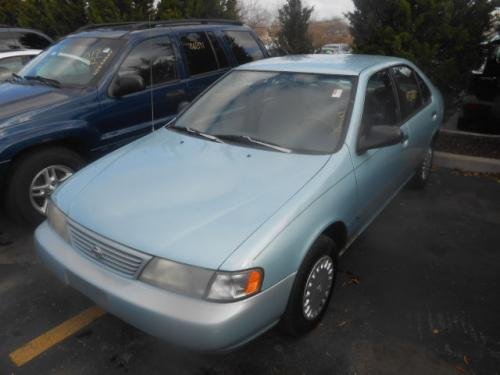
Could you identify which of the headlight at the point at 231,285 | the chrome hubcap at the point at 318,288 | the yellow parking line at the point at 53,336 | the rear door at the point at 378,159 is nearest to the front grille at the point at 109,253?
the headlight at the point at 231,285

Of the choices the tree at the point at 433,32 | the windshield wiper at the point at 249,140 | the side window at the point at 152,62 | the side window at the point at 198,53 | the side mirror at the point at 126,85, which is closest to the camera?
the windshield wiper at the point at 249,140

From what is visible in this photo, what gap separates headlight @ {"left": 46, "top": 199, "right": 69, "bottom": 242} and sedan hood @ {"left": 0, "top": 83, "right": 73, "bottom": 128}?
1402 mm

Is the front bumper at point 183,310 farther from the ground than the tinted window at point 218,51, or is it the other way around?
the tinted window at point 218,51

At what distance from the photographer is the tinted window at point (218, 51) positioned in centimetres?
532

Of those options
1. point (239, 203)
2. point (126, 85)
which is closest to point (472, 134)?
point (126, 85)

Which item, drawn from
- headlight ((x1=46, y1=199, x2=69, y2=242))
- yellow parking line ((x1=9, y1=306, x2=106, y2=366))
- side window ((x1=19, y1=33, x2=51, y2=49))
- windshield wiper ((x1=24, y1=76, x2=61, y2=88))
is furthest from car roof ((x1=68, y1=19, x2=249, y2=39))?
side window ((x1=19, y1=33, x2=51, y2=49))

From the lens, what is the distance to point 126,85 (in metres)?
4.19

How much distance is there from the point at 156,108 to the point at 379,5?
4081mm

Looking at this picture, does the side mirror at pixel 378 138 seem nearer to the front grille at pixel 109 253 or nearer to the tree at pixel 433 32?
the front grille at pixel 109 253

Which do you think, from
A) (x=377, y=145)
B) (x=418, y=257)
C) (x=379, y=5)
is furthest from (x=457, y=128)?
(x=377, y=145)

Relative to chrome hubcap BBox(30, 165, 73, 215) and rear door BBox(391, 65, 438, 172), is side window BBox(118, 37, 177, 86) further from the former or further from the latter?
rear door BBox(391, 65, 438, 172)

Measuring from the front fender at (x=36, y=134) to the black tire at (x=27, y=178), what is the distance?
11 centimetres

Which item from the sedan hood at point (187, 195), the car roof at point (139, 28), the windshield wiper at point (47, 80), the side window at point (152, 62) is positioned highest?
the car roof at point (139, 28)

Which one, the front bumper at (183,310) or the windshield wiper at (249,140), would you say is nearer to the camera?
the front bumper at (183,310)
